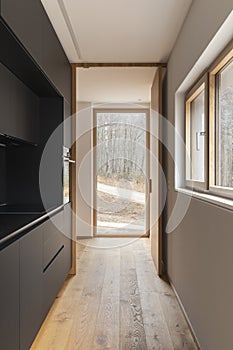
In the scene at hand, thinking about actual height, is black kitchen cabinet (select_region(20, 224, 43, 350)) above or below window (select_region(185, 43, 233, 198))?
below

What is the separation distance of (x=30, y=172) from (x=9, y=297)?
6.30 ft

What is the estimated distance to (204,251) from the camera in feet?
7.41

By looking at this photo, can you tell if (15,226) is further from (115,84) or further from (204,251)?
(115,84)

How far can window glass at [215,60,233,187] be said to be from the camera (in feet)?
7.54

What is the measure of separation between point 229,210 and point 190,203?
1029 mm

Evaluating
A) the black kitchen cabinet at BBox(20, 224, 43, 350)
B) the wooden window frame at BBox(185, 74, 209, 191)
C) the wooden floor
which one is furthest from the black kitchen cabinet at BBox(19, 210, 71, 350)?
the wooden window frame at BBox(185, 74, 209, 191)

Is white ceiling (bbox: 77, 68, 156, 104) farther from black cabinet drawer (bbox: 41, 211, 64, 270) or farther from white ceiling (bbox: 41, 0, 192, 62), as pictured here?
black cabinet drawer (bbox: 41, 211, 64, 270)

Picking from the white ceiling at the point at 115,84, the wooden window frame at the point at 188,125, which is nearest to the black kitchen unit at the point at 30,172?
the white ceiling at the point at 115,84

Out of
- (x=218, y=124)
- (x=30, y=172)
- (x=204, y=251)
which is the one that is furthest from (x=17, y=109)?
(x=204, y=251)

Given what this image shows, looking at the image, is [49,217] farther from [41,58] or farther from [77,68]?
[77,68]

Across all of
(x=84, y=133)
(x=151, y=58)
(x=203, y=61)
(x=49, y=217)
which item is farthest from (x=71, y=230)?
(x=84, y=133)

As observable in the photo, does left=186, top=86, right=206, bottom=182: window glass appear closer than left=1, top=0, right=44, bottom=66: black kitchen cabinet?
No

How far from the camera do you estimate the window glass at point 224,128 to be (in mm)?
2299

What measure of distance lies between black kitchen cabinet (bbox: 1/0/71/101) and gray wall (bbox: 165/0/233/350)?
41.8 inches
